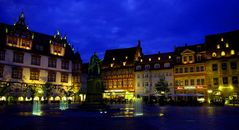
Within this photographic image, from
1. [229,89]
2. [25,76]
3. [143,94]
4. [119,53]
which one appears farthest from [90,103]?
[119,53]

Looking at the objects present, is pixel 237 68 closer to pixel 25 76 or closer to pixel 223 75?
pixel 223 75

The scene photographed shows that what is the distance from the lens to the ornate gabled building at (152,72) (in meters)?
69.2

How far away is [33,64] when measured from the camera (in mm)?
55656

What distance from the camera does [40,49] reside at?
58438 millimetres

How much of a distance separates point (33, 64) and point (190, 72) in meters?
39.5

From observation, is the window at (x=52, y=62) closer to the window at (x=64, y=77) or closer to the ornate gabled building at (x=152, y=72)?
the window at (x=64, y=77)

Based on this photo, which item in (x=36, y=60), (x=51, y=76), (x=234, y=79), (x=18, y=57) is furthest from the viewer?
(x=51, y=76)

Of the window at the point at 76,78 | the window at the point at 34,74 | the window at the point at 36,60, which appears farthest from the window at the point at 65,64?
the window at the point at 34,74

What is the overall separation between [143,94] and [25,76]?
115 feet

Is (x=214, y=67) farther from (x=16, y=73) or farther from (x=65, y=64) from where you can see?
(x=16, y=73)

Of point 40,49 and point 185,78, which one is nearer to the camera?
point 40,49

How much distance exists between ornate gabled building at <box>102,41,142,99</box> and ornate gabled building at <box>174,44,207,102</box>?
16.0m

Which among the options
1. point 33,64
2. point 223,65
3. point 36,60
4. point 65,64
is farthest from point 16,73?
point 223,65

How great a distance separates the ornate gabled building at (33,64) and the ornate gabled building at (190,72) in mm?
27389
